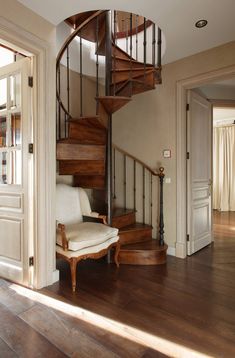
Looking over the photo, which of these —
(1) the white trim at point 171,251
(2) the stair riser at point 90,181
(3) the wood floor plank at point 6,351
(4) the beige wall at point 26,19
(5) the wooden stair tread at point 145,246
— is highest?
(4) the beige wall at point 26,19

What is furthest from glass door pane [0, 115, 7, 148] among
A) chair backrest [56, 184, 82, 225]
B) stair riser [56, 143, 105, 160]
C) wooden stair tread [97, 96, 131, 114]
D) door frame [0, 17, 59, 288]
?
wooden stair tread [97, 96, 131, 114]

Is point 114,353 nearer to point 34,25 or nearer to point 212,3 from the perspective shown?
point 34,25

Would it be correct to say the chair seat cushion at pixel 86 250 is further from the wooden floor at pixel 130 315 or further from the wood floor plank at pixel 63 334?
the wood floor plank at pixel 63 334

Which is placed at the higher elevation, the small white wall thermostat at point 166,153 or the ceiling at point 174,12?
the ceiling at point 174,12

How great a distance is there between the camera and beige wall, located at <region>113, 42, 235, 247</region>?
2.87 metres

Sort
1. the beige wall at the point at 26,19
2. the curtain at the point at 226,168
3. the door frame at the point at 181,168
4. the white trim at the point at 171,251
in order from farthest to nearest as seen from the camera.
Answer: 1. the curtain at the point at 226,168
2. the white trim at the point at 171,251
3. the door frame at the point at 181,168
4. the beige wall at the point at 26,19

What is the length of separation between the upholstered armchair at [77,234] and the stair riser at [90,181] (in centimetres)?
11

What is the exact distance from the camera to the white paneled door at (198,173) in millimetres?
3170

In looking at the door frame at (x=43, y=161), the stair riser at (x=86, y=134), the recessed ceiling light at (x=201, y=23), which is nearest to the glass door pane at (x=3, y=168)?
the door frame at (x=43, y=161)

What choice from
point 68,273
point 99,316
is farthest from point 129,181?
point 99,316

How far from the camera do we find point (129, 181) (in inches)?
144

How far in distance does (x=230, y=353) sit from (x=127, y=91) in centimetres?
249

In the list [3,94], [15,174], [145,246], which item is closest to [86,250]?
[145,246]

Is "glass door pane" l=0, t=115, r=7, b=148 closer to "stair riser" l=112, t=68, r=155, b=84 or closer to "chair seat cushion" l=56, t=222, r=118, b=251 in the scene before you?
"chair seat cushion" l=56, t=222, r=118, b=251
